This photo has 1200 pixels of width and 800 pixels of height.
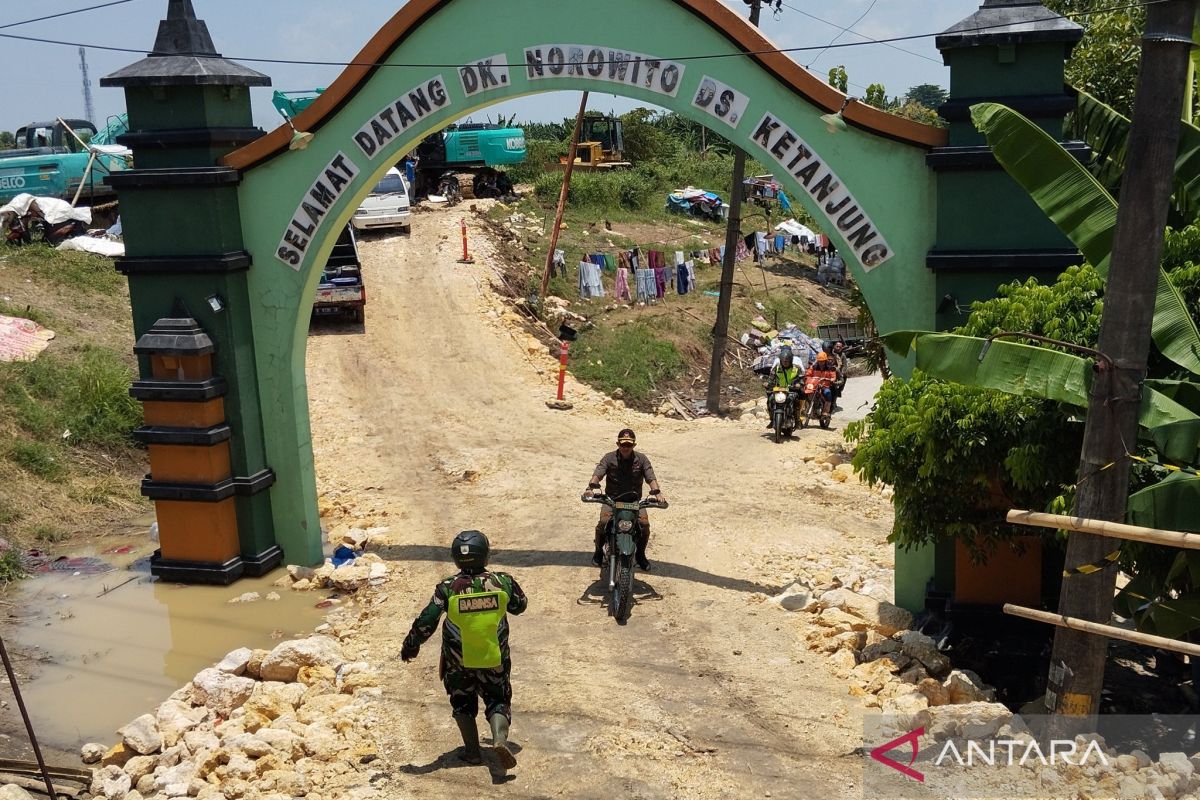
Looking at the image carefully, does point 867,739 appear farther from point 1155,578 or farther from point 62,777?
point 62,777

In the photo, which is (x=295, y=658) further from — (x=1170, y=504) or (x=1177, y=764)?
(x=1170, y=504)

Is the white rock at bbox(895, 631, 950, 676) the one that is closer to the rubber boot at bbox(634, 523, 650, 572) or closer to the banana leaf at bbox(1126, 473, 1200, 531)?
the banana leaf at bbox(1126, 473, 1200, 531)

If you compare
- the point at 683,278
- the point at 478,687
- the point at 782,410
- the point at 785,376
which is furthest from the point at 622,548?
the point at 683,278

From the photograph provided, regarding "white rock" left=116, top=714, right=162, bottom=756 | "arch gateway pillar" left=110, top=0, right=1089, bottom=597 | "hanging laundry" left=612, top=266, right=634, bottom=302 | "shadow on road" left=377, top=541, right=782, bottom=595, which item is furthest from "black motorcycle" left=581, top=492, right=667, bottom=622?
"hanging laundry" left=612, top=266, right=634, bottom=302

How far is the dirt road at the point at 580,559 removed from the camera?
6957 millimetres

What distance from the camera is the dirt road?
6957mm

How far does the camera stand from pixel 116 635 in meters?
10.1

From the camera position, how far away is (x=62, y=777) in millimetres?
7203

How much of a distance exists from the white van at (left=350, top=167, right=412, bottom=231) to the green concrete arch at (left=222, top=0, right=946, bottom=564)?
17267 millimetres

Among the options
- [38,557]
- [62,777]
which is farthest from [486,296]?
[62,777]

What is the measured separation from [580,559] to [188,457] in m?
4.05

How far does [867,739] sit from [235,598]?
650cm

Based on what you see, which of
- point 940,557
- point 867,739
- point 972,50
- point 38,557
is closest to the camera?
point 867,739

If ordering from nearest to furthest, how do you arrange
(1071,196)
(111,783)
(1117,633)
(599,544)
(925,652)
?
(1117,633) → (1071,196) → (111,783) → (925,652) → (599,544)
